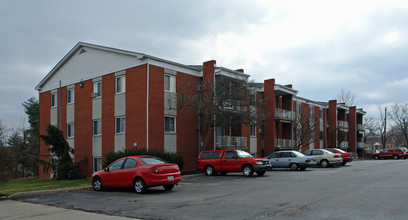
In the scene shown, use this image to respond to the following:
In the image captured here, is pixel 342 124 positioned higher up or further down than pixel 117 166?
higher up

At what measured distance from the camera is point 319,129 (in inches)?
1933

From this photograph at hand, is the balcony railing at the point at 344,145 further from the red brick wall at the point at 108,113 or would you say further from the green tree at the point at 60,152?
the green tree at the point at 60,152

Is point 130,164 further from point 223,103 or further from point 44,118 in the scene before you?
point 44,118

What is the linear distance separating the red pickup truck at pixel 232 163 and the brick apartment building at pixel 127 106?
15.6ft

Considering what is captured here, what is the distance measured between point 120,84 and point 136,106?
2891mm

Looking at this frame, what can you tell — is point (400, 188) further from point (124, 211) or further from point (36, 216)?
point (36, 216)

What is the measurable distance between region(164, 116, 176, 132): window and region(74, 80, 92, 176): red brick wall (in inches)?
284

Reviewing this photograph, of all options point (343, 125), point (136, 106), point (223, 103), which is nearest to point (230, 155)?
point (223, 103)

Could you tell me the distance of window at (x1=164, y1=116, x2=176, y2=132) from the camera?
26309 millimetres

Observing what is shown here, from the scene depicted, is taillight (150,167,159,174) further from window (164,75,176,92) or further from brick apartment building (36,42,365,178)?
window (164,75,176,92)

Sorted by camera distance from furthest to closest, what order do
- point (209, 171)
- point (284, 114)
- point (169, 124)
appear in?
point (284, 114)
point (169, 124)
point (209, 171)

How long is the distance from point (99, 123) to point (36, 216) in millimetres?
20040

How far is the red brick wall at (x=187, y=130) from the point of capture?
88.8ft

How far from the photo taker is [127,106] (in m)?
26.2
